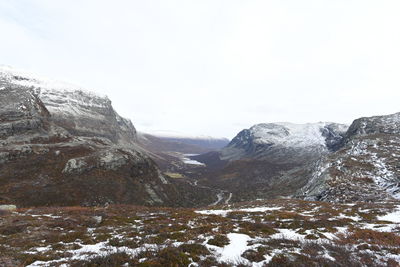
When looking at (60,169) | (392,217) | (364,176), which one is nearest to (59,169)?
(60,169)

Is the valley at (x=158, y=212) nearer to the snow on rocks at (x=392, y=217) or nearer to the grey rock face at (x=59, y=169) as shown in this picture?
the snow on rocks at (x=392, y=217)

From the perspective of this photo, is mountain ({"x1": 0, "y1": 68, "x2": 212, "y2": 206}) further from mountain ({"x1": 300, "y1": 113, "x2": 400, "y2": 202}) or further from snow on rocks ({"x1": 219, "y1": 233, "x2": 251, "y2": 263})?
snow on rocks ({"x1": 219, "y1": 233, "x2": 251, "y2": 263})

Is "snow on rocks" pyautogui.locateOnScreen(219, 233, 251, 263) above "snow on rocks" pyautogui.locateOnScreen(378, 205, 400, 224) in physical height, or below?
above

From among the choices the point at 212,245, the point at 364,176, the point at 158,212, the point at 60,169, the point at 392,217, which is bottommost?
the point at 158,212

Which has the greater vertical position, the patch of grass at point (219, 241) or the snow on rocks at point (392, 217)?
the patch of grass at point (219, 241)

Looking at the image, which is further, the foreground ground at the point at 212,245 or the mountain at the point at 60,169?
the mountain at the point at 60,169

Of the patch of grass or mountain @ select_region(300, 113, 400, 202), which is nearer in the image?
the patch of grass

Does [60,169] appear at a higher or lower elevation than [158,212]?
higher

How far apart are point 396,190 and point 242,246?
39280 millimetres

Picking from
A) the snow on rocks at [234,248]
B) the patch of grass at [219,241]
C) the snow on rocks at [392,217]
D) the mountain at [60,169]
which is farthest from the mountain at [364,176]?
the mountain at [60,169]

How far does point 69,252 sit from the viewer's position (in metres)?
12.5

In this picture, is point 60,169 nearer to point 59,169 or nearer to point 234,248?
point 59,169

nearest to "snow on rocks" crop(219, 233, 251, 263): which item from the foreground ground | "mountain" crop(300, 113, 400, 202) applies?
the foreground ground

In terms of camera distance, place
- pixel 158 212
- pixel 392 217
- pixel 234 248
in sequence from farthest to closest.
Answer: pixel 158 212 < pixel 392 217 < pixel 234 248
